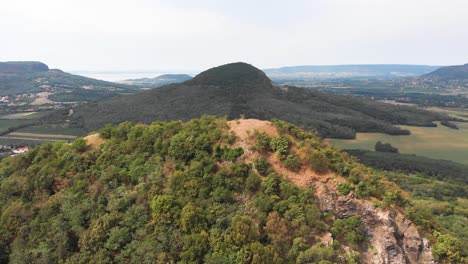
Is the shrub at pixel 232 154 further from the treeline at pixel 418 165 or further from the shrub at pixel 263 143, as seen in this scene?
the treeline at pixel 418 165

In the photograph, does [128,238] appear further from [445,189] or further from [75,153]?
[445,189]

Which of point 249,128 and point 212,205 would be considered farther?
point 249,128

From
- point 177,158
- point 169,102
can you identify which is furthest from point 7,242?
point 169,102

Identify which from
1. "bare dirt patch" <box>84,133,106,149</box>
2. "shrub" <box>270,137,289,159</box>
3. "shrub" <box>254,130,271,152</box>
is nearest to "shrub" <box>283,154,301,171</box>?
"shrub" <box>270,137,289,159</box>

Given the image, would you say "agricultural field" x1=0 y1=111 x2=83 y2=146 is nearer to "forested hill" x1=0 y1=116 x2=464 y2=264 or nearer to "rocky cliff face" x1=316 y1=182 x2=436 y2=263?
"forested hill" x1=0 y1=116 x2=464 y2=264

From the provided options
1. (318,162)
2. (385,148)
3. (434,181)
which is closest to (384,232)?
(318,162)

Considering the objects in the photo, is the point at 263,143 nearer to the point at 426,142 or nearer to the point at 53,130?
the point at 426,142

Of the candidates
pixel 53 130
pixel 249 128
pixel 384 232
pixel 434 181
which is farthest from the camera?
pixel 53 130
